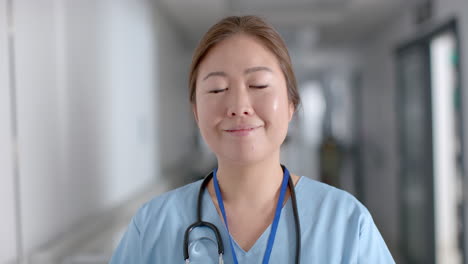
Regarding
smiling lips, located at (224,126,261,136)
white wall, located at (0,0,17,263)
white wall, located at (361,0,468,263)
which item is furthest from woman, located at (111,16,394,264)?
white wall, located at (361,0,468,263)

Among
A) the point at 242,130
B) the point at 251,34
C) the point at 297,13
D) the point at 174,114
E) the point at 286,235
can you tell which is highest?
the point at 297,13

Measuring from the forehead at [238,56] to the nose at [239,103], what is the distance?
0.16ft

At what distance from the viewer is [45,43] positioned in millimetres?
1463

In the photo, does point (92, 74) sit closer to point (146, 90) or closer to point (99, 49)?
point (99, 49)

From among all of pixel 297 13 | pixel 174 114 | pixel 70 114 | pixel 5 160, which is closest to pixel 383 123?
pixel 297 13

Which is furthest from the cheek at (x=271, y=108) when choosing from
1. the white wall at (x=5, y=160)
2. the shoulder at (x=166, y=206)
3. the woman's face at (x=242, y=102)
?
the white wall at (x=5, y=160)

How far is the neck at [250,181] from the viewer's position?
39.8 inches

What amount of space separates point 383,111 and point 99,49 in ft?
11.9

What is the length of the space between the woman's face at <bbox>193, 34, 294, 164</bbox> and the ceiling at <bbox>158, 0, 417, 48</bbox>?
2441 millimetres

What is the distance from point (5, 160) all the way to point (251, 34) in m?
0.82

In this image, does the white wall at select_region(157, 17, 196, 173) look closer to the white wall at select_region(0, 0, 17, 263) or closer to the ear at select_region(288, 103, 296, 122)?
the white wall at select_region(0, 0, 17, 263)

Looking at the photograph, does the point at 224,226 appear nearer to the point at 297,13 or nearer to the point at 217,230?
the point at 217,230

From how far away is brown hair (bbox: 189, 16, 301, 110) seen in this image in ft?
3.20

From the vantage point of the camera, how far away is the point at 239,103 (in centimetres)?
92
